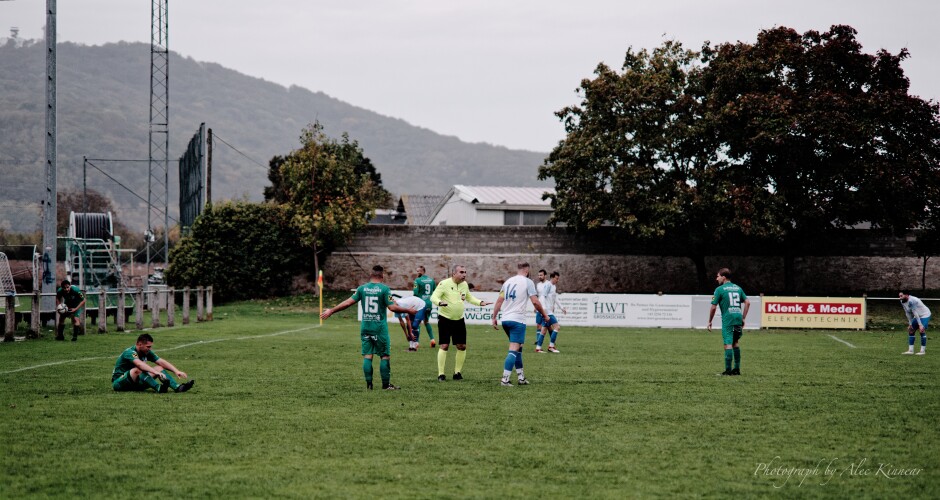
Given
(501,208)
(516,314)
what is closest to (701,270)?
(501,208)

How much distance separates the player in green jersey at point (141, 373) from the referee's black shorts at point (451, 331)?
475cm

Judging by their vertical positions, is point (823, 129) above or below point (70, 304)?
above

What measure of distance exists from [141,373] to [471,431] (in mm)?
6106

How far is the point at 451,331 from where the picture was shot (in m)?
17.3

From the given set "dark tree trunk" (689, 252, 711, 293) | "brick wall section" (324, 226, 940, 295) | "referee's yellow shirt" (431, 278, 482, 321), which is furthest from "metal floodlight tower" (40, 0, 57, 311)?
"dark tree trunk" (689, 252, 711, 293)

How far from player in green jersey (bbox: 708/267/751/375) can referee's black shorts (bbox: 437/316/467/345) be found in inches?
195

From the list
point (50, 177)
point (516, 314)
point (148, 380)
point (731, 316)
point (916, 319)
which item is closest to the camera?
point (148, 380)

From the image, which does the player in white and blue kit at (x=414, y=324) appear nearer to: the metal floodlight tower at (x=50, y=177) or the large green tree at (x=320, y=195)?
the metal floodlight tower at (x=50, y=177)

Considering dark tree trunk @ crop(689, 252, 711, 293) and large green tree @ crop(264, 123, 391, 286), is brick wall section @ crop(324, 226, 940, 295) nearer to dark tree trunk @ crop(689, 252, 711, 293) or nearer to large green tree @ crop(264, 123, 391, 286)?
dark tree trunk @ crop(689, 252, 711, 293)

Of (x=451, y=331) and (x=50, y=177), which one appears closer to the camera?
(x=451, y=331)

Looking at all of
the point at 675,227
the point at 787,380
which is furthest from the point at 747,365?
the point at 675,227

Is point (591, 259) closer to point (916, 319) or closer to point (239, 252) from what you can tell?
point (239, 252)

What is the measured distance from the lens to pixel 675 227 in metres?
43.6

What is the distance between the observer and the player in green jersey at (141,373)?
14305mm
